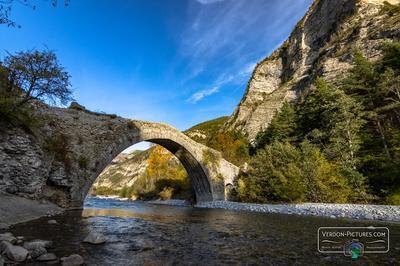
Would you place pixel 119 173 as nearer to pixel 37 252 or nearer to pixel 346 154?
pixel 346 154

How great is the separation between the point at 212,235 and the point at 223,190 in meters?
24.2

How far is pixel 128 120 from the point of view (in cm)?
2125

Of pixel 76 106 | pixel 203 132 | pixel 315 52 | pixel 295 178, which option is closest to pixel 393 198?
pixel 295 178

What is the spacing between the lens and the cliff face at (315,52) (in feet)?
143

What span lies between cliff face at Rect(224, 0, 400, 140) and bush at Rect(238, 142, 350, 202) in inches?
941

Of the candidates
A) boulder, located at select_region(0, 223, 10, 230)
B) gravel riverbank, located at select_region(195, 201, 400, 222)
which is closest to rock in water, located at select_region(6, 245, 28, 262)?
boulder, located at select_region(0, 223, 10, 230)

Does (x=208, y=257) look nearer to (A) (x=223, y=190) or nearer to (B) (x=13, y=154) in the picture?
(B) (x=13, y=154)

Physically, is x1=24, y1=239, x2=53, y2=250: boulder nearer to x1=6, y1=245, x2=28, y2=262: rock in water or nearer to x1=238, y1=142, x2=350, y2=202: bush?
x1=6, y1=245, x2=28, y2=262: rock in water

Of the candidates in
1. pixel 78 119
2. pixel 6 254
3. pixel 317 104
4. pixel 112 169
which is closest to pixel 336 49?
pixel 317 104

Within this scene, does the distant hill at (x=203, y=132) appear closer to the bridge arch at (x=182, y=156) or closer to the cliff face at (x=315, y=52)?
the cliff face at (x=315, y=52)

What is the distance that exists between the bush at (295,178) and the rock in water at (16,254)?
70.6 feet

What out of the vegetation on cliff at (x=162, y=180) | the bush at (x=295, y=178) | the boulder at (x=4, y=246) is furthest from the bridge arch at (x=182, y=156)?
the boulder at (x=4, y=246)

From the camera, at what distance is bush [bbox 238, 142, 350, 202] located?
21.5 metres

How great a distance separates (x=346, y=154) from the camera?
898 inches
